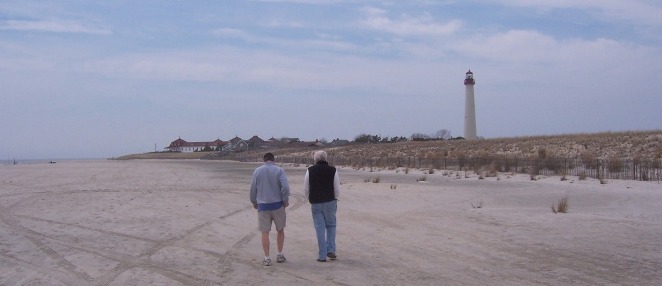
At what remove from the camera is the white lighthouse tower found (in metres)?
77.1

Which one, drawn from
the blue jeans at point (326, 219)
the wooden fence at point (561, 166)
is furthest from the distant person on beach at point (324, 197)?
the wooden fence at point (561, 166)

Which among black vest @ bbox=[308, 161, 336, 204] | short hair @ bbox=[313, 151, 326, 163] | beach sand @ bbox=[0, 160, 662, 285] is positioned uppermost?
short hair @ bbox=[313, 151, 326, 163]

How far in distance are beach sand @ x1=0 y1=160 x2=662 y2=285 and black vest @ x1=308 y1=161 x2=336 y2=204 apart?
34.2 inches

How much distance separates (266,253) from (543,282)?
11.3 feet

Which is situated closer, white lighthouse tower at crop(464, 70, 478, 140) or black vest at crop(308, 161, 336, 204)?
black vest at crop(308, 161, 336, 204)

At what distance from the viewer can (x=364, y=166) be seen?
145 feet

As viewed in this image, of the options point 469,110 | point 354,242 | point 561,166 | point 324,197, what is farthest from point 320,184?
point 469,110

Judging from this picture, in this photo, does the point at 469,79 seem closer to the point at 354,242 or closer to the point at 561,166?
the point at 561,166

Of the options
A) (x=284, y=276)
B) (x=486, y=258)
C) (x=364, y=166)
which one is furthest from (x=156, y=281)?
(x=364, y=166)

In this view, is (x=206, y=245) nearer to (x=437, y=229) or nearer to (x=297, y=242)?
(x=297, y=242)

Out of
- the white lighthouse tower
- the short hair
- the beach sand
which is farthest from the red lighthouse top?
the short hair

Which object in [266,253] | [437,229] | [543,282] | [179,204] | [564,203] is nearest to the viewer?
[543,282]

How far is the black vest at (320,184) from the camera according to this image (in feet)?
27.5

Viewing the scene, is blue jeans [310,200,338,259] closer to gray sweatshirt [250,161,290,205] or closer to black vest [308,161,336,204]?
black vest [308,161,336,204]
